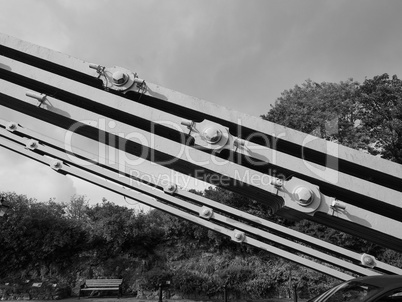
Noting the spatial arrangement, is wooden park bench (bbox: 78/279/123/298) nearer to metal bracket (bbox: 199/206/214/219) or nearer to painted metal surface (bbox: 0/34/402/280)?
metal bracket (bbox: 199/206/214/219)

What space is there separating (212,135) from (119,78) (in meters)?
1.65

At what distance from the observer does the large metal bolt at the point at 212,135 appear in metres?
4.64

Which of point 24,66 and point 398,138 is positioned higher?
point 398,138

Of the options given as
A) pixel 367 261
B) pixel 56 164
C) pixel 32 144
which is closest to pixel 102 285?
pixel 56 164

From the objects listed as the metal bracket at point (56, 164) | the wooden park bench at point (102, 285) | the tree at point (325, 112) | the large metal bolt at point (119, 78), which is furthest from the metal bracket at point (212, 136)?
the tree at point (325, 112)

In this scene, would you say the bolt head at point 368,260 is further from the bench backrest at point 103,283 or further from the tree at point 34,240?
the tree at point 34,240

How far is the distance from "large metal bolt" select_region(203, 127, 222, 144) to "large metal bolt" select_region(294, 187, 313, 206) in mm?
1309

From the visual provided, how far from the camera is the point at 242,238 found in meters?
7.29

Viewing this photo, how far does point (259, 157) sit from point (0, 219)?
16404mm

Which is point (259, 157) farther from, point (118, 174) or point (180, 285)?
point (180, 285)

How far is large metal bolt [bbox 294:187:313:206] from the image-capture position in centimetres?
450

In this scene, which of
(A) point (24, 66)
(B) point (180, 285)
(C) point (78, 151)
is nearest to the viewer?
(A) point (24, 66)

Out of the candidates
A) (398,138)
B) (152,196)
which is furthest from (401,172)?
(398,138)

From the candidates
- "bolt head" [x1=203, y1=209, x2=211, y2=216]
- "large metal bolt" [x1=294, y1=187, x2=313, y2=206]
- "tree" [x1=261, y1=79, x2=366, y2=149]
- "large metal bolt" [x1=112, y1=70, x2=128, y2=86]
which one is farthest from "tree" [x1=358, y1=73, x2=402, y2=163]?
"large metal bolt" [x1=112, y1=70, x2=128, y2=86]
